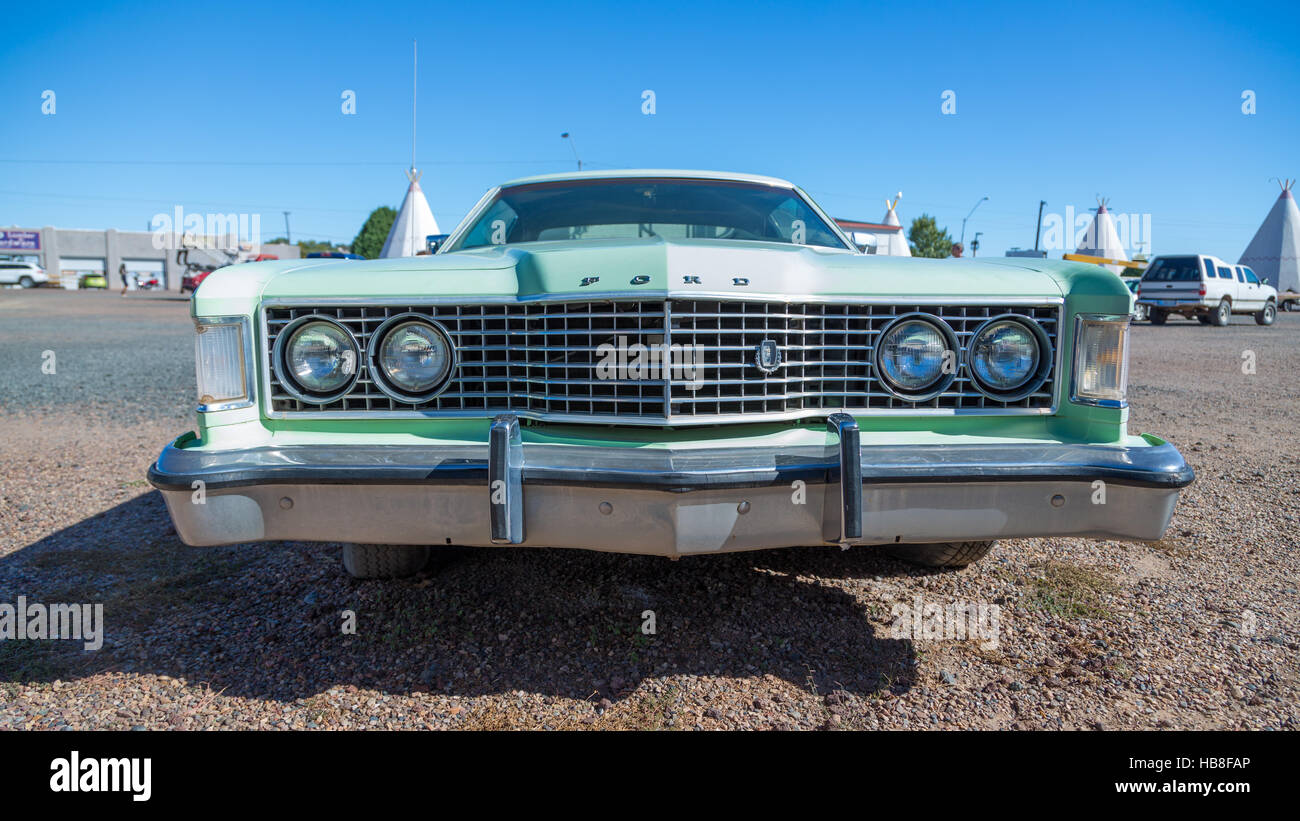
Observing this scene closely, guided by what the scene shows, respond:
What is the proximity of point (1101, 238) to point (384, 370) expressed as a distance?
35.5 metres

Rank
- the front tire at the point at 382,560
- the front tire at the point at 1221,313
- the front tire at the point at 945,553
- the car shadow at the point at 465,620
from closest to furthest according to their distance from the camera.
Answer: the car shadow at the point at 465,620 → the front tire at the point at 382,560 → the front tire at the point at 945,553 → the front tire at the point at 1221,313

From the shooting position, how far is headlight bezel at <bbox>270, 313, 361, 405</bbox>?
7.63 feet

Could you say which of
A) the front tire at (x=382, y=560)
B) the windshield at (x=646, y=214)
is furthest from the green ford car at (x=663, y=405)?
the windshield at (x=646, y=214)

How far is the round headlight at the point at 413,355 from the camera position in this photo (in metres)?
2.34

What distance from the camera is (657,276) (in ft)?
7.05

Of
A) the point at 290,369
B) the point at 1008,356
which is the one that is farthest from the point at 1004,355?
the point at 290,369

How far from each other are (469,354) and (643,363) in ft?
1.88

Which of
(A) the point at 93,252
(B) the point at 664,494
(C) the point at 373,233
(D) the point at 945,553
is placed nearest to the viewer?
(B) the point at 664,494

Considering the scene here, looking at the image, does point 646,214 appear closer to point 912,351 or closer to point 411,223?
point 912,351

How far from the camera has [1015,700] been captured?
2316mm

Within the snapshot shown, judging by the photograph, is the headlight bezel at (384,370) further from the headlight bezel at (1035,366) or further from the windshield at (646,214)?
the headlight bezel at (1035,366)

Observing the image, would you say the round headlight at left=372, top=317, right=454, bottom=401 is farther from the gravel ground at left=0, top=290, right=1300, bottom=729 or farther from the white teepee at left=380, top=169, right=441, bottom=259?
the white teepee at left=380, top=169, right=441, bottom=259

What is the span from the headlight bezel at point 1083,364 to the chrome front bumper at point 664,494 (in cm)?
19
